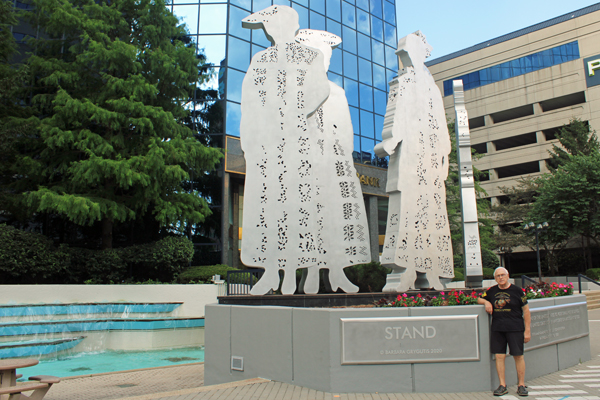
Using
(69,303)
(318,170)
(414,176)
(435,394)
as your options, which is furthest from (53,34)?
(435,394)

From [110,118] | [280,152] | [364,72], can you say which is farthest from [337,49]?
[280,152]

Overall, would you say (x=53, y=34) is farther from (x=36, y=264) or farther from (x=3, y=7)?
(x=36, y=264)

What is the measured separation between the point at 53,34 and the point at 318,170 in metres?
14.0

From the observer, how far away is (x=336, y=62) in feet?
99.7

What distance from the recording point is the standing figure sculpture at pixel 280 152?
35.9ft

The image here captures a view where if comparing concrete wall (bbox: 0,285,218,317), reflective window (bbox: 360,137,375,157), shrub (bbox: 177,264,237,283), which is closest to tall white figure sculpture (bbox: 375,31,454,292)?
concrete wall (bbox: 0,285,218,317)

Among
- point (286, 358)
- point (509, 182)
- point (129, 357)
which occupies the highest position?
point (509, 182)

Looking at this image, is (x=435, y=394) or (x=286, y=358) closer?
(x=435, y=394)

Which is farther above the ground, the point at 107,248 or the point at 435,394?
the point at 107,248

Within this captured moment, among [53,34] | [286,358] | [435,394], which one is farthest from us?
[53,34]

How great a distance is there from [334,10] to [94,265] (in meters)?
22.6

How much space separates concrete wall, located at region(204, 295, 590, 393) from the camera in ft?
20.1

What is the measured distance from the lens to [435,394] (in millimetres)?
6055

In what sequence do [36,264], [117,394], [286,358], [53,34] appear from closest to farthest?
1. [286,358]
2. [117,394]
3. [36,264]
4. [53,34]
